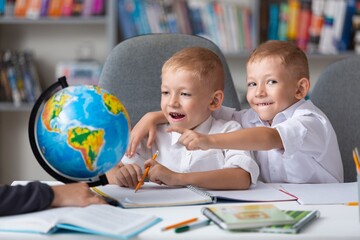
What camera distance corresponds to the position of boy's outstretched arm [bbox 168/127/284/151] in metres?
1.64

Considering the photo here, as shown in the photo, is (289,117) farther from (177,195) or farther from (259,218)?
(259,218)

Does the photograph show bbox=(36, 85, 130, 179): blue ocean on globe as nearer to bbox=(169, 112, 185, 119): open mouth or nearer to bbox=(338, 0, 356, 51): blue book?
bbox=(169, 112, 185, 119): open mouth

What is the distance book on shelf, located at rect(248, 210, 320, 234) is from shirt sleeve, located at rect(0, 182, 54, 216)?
445mm

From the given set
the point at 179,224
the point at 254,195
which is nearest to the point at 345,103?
the point at 254,195

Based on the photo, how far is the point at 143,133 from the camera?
83.4 inches

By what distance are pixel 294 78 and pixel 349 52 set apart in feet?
6.81

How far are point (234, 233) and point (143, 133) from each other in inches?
32.2

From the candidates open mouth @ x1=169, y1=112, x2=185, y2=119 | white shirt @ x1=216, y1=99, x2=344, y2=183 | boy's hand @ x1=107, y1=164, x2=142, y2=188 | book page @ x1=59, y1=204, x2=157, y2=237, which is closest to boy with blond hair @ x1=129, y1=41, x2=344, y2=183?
white shirt @ x1=216, y1=99, x2=344, y2=183

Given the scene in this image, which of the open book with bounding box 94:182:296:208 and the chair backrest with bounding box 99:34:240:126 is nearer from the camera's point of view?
the open book with bounding box 94:182:296:208

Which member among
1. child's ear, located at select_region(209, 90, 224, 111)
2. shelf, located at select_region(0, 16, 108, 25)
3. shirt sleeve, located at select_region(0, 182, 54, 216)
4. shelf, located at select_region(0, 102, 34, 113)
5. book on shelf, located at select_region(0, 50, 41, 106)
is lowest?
shelf, located at select_region(0, 102, 34, 113)

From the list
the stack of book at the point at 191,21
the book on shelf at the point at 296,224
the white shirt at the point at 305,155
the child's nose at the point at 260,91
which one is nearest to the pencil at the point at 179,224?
the book on shelf at the point at 296,224

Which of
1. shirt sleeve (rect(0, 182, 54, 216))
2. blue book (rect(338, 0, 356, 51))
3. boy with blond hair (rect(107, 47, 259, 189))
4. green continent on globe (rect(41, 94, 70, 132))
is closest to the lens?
shirt sleeve (rect(0, 182, 54, 216))

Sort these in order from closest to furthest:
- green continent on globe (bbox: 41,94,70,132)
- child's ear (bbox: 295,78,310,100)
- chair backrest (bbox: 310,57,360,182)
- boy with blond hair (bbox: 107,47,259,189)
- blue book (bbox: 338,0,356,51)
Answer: green continent on globe (bbox: 41,94,70,132) < boy with blond hair (bbox: 107,47,259,189) < child's ear (bbox: 295,78,310,100) < chair backrest (bbox: 310,57,360,182) < blue book (bbox: 338,0,356,51)

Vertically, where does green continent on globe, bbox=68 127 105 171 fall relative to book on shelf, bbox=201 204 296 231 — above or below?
above
